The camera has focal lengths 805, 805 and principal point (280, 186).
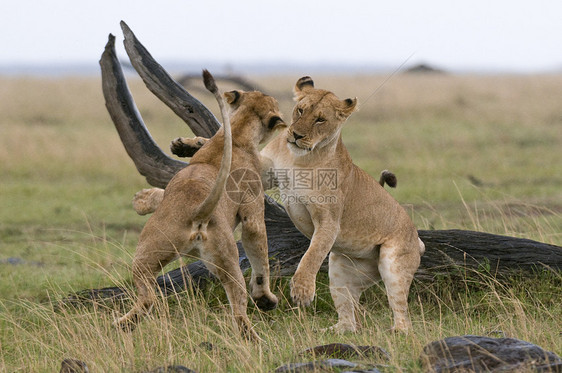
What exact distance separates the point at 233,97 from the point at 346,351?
183 cm

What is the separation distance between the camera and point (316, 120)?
4.90 meters

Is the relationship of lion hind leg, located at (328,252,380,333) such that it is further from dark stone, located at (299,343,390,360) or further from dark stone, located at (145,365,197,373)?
dark stone, located at (145,365,197,373)

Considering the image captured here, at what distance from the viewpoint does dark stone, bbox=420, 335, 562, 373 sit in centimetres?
344

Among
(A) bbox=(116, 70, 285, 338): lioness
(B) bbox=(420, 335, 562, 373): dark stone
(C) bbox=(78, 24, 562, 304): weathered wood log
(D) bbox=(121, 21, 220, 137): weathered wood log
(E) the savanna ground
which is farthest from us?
(D) bbox=(121, 21, 220, 137): weathered wood log

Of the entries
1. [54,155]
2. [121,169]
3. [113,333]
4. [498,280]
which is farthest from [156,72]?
[54,155]

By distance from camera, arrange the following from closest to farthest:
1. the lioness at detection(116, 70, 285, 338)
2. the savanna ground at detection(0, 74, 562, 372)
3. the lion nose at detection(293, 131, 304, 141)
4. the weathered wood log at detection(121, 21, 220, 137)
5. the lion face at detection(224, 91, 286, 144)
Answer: the lioness at detection(116, 70, 285, 338) → the savanna ground at detection(0, 74, 562, 372) → the lion nose at detection(293, 131, 304, 141) → the lion face at detection(224, 91, 286, 144) → the weathered wood log at detection(121, 21, 220, 137)

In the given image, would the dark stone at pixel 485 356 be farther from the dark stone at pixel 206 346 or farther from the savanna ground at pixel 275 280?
the dark stone at pixel 206 346

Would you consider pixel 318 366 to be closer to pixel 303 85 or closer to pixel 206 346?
pixel 206 346

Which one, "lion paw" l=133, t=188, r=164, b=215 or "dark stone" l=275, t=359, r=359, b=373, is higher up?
"lion paw" l=133, t=188, r=164, b=215

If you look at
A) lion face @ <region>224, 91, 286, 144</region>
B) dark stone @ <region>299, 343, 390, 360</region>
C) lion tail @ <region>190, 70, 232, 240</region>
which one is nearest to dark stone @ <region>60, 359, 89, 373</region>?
lion tail @ <region>190, 70, 232, 240</region>

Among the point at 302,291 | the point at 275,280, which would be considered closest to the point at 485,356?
the point at 302,291

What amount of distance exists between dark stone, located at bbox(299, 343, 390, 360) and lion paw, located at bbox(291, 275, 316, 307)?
70 cm

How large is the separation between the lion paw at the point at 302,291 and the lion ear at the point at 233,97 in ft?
3.86

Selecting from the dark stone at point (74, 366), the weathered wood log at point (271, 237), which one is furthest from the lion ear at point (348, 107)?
the dark stone at point (74, 366)
